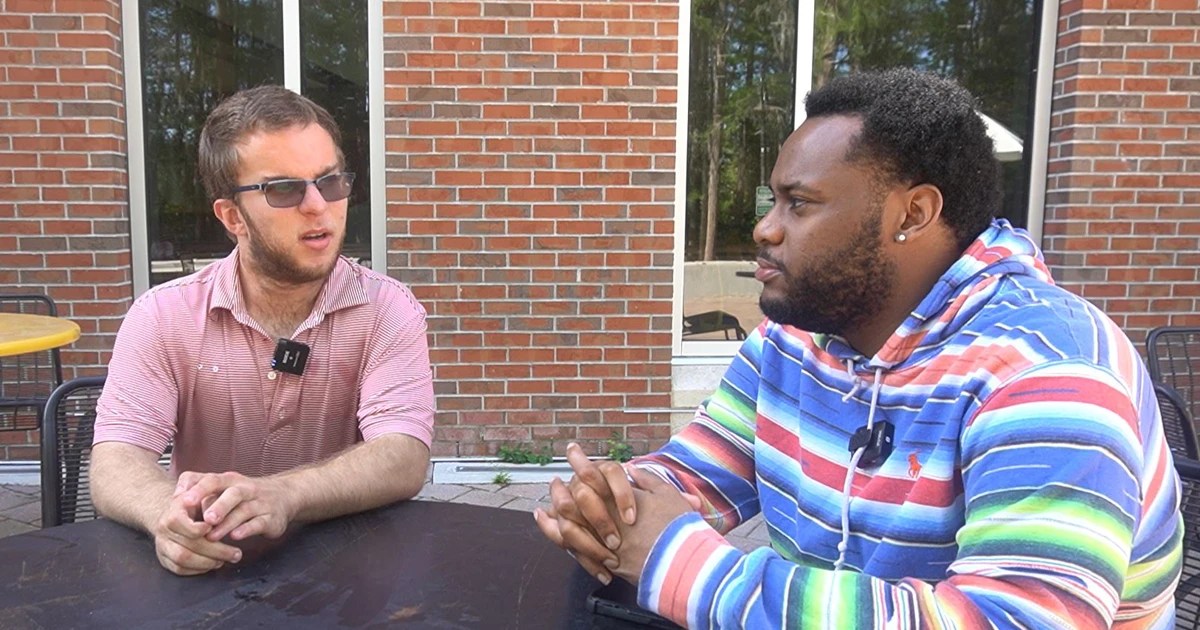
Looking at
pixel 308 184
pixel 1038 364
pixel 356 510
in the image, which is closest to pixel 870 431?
pixel 1038 364

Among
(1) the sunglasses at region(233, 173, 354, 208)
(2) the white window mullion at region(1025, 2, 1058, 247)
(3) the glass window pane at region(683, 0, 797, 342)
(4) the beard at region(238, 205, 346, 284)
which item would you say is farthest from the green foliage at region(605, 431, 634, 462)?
(1) the sunglasses at region(233, 173, 354, 208)

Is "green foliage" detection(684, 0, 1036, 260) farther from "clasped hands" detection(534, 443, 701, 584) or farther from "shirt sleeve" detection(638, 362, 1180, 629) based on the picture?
"shirt sleeve" detection(638, 362, 1180, 629)

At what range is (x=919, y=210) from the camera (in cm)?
129

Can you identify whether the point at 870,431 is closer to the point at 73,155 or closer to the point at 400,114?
the point at 400,114

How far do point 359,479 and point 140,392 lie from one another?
598mm

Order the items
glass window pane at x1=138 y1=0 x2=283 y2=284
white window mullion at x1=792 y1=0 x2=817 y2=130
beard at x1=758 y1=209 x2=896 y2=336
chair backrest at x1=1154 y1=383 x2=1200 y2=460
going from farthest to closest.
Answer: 1. white window mullion at x1=792 y1=0 x2=817 y2=130
2. glass window pane at x1=138 y1=0 x2=283 y2=284
3. chair backrest at x1=1154 y1=383 x2=1200 y2=460
4. beard at x1=758 y1=209 x2=896 y2=336

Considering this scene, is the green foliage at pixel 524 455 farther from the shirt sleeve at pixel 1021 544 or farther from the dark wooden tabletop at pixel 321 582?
the shirt sleeve at pixel 1021 544

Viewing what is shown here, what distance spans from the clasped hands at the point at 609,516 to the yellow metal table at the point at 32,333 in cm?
233

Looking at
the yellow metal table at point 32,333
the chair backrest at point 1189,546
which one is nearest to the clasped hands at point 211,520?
the yellow metal table at point 32,333

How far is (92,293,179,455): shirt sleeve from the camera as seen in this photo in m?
1.92

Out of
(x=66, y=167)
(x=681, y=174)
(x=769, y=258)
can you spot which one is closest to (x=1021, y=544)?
(x=769, y=258)

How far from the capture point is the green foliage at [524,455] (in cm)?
450

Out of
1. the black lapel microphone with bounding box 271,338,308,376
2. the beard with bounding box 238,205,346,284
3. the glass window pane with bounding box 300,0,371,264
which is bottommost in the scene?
the black lapel microphone with bounding box 271,338,308,376

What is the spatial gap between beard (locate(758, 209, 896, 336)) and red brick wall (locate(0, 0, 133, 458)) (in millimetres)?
3961
